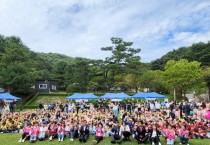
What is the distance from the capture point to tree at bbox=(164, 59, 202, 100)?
46.1 meters

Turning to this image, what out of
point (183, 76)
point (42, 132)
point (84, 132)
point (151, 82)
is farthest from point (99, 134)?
point (151, 82)

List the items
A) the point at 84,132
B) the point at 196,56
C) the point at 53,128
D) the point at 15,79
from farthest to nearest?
the point at 196,56 → the point at 15,79 → the point at 53,128 → the point at 84,132

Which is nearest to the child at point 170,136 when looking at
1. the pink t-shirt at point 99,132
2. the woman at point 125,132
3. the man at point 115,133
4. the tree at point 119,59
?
the woman at point 125,132

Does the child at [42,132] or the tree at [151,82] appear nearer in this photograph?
the child at [42,132]

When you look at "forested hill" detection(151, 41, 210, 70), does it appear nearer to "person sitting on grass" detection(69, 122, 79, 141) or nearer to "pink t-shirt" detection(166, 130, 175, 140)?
"pink t-shirt" detection(166, 130, 175, 140)

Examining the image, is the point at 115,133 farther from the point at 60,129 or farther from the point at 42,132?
the point at 42,132

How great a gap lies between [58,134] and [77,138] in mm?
1226

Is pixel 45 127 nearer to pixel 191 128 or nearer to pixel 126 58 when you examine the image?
pixel 191 128

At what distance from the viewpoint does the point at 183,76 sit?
1855 inches

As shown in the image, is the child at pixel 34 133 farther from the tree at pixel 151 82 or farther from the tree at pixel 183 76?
the tree at pixel 151 82

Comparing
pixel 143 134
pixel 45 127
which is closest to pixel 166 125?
pixel 143 134

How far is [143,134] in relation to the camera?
14820mm

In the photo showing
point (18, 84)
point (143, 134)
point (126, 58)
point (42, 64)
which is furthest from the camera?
point (42, 64)

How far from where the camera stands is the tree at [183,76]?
46.1 metres
